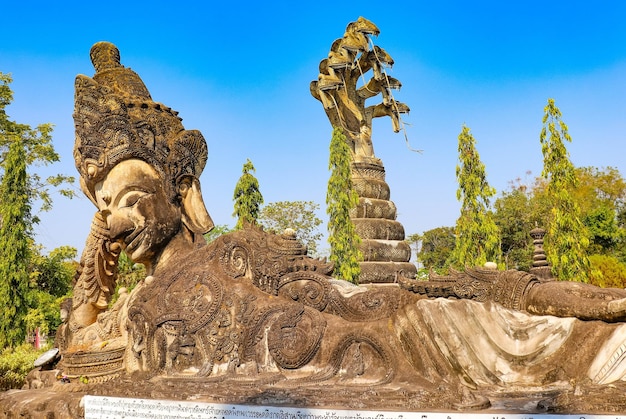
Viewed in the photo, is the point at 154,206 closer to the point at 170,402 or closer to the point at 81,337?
the point at 81,337

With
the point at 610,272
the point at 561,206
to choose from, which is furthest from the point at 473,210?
the point at 610,272

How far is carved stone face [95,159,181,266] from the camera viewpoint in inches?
247

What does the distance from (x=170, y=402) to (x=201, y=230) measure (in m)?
2.37

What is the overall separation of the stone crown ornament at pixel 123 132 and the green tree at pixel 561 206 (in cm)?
1179

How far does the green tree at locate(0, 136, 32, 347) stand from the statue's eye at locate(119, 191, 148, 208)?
10064mm

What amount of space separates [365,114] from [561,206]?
7.61 metres

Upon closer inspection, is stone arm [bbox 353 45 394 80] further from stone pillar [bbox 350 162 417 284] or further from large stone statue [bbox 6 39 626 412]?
large stone statue [bbox 6 39 626 412]

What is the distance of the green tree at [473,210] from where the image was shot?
17688 mm

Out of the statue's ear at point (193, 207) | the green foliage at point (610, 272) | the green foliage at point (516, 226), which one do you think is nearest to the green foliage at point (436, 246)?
the green foliage at point (516, 226)

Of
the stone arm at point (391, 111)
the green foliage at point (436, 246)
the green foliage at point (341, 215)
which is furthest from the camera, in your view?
the green foliage at point (436, 246)

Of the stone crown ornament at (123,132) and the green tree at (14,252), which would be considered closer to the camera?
the stone crown ornament at (123,132)

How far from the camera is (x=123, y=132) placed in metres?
6.35

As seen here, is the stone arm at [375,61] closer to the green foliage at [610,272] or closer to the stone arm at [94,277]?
the green foliage at [610,272]

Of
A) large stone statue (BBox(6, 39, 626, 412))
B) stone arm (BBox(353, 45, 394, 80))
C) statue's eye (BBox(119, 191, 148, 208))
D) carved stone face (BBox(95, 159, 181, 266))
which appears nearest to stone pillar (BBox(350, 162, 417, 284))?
stone arm (BBox(353, 45, 394, 80))
